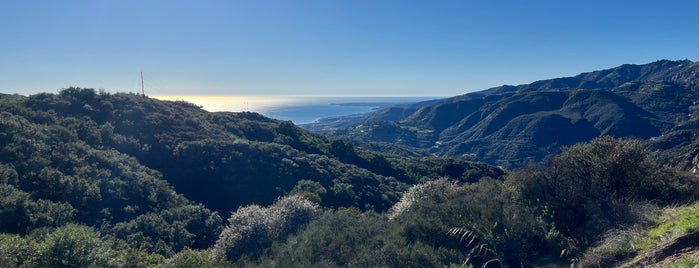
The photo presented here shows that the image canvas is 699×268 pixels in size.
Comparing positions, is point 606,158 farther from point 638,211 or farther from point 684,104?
point 684,104

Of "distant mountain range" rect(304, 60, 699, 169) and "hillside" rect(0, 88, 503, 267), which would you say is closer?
"hillside" rect(0, 88, 503, 267)

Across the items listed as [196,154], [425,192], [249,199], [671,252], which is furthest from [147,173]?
[671,252]

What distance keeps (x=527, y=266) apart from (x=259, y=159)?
29202 millimetres

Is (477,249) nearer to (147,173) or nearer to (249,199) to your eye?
(249,199)

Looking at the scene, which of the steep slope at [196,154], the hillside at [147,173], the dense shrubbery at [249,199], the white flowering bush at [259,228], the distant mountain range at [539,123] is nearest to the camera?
the dense shrubbery at [249,199]

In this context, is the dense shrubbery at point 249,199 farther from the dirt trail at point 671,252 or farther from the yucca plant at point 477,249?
the dirt trail at point 671,252

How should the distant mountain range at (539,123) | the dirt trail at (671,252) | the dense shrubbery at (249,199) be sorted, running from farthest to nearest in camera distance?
1. the distant mountain range at (539,123)
2. the dense shrubbery at (249,199)
3. the dirt trail at (671,252)

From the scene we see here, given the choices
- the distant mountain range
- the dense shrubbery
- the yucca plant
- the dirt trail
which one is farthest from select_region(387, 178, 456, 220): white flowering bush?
the distant mountain range

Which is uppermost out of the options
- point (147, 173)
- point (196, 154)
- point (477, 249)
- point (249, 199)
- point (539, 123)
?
point (477, 249)

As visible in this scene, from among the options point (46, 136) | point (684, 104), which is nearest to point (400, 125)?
point (684, 104)

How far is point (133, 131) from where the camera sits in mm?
34688

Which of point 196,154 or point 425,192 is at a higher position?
point 425,192

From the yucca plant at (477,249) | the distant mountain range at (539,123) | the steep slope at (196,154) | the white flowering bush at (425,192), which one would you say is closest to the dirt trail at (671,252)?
the yucca plant at (477,249)

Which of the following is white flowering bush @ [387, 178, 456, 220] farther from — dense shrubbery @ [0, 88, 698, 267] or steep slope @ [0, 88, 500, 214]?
steep slope @ [0, 88, 500, 214]
